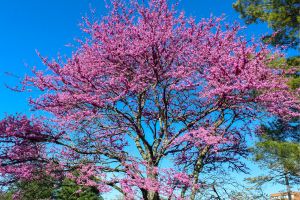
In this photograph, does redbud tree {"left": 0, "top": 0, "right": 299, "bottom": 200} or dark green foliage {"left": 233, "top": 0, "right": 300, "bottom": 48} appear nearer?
redbud tree {"left": 0, "top": 0, "right": 299, "bottom": 200}

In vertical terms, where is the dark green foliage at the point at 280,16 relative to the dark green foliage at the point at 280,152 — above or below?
above

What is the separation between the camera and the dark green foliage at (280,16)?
15672 mm

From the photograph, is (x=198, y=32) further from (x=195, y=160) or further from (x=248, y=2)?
(x=248, y=2)

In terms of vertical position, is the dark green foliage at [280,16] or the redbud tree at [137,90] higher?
the dark green foliage at [280,16]

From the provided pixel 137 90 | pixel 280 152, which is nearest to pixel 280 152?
pixel 280 152

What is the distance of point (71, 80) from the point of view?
32.0 feet

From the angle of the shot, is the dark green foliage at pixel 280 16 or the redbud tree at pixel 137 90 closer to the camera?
the redbud tree at pixel 137 90

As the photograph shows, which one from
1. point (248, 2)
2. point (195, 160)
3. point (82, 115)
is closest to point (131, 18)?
point (82, 115)

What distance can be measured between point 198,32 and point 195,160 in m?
3.98

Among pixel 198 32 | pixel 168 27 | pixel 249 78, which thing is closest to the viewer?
pixel 249 78

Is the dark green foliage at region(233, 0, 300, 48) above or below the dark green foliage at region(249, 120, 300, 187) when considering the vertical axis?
above

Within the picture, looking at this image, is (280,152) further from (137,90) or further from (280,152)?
(137,90)

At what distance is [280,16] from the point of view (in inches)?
616

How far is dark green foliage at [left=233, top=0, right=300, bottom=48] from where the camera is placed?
15.7 meters
